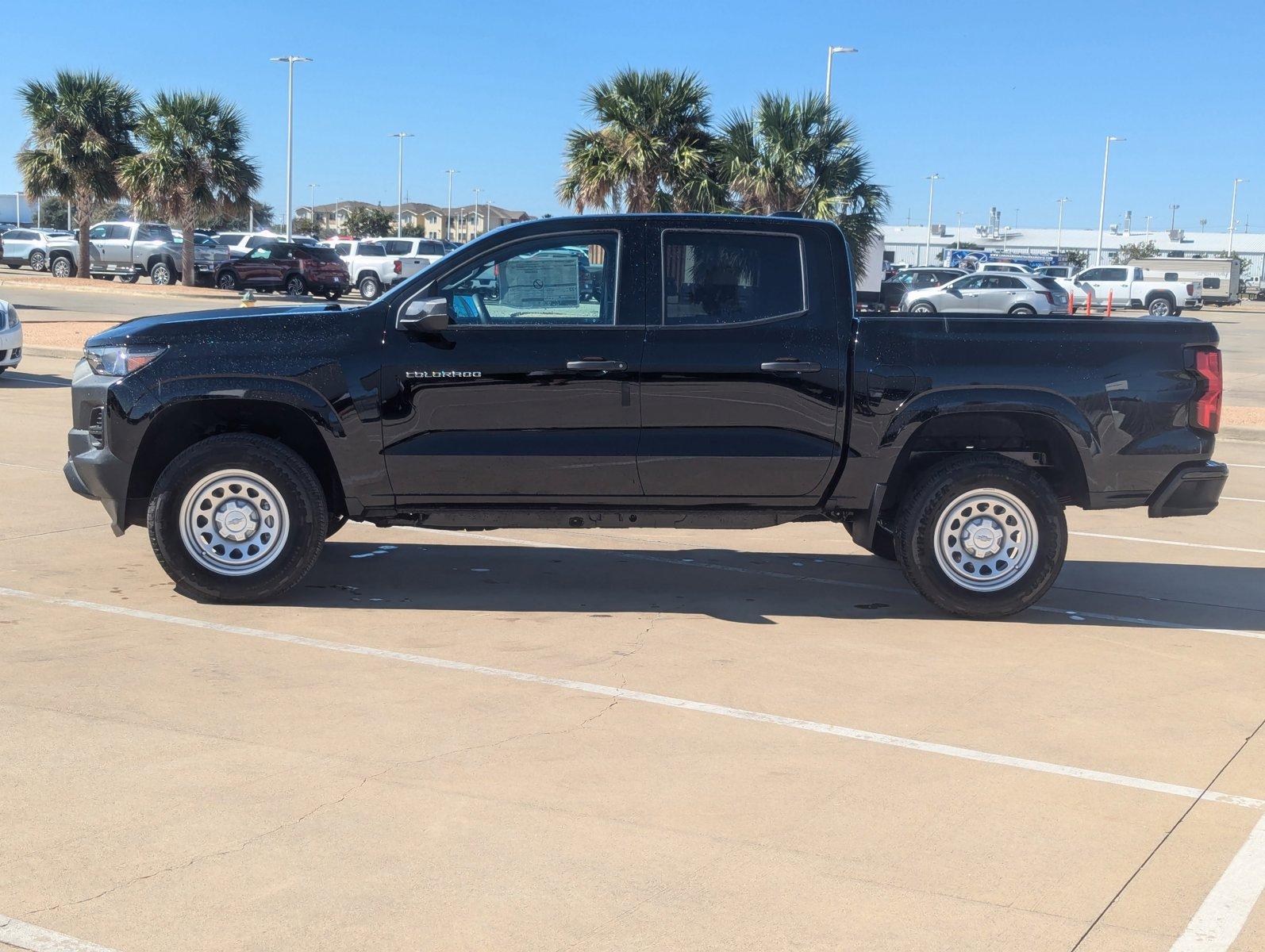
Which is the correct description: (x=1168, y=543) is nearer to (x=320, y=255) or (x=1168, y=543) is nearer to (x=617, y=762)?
(x=617, y=762)

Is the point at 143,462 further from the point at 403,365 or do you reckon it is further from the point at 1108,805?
the point at 1108,805

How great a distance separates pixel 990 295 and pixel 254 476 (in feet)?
109

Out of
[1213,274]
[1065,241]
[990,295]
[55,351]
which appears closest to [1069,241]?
[1065,241]

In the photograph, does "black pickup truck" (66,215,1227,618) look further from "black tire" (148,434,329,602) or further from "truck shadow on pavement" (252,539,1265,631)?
"truck shadow on pavement" (252,539,1265,631)

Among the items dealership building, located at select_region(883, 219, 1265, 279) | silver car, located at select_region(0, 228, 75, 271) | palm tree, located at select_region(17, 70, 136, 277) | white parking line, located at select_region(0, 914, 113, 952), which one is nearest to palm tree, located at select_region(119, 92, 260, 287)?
palm tree, located at select_region(17, 70, 136, 277)

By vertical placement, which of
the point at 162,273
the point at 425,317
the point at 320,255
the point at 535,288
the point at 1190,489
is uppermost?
the point at 320,255

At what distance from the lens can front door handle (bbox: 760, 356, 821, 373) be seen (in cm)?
683

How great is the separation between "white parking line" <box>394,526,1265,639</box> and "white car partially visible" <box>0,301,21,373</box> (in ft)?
31.4

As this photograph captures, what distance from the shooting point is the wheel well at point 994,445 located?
23.3ft

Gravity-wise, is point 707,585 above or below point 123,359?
below

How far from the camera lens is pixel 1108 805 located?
15.0 feet

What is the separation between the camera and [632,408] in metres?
6.84

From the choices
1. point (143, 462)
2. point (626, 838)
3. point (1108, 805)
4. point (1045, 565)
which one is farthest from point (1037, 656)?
point (143, 462)

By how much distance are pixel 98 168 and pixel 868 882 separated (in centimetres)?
4287
